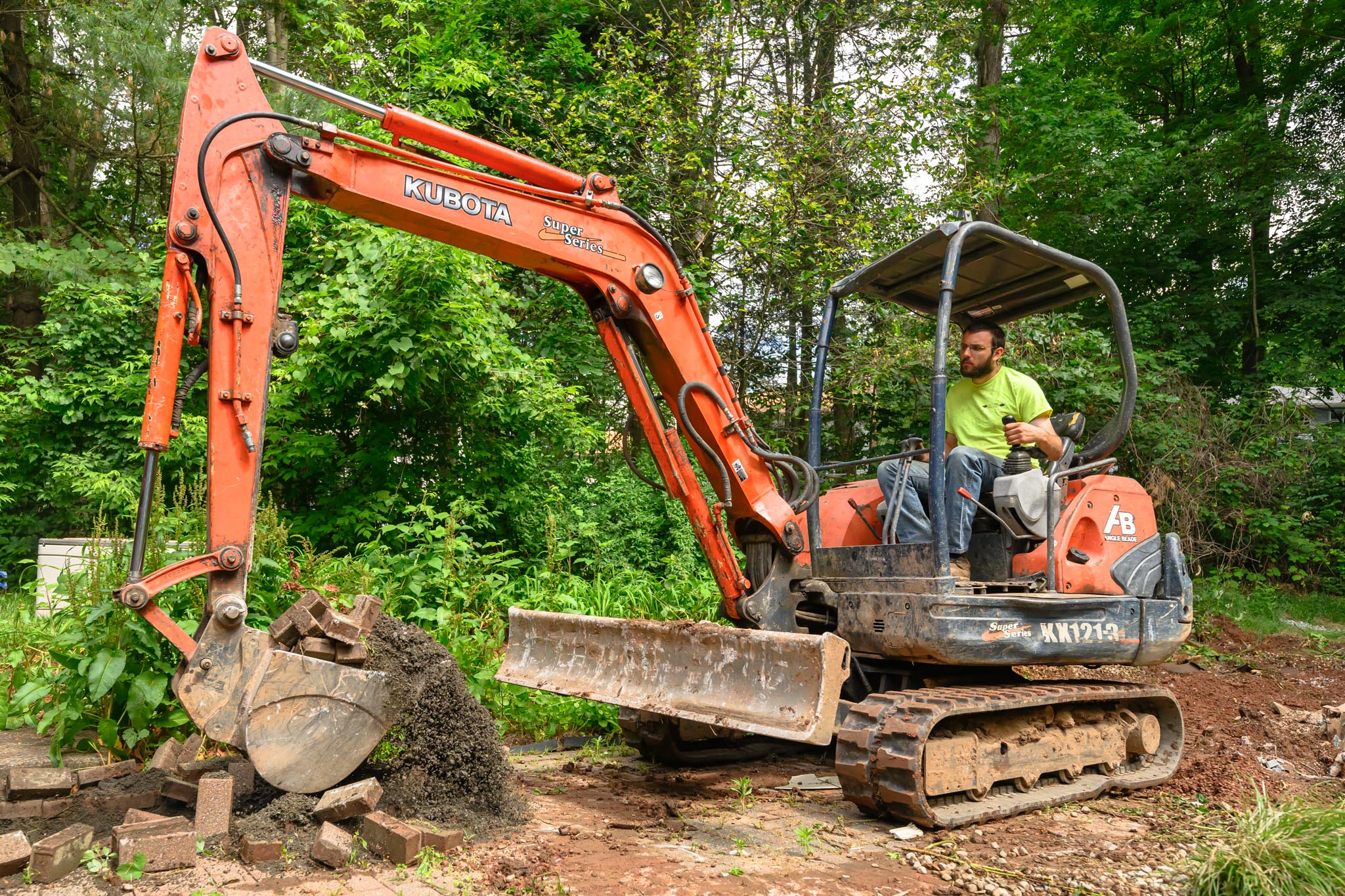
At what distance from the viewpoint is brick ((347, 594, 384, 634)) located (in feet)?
14.1

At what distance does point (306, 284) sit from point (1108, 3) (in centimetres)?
1403

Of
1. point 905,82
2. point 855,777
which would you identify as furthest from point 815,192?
point 855,777

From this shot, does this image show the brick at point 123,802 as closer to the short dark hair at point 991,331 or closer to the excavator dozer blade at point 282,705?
the excavator dozer blade at point 282,705

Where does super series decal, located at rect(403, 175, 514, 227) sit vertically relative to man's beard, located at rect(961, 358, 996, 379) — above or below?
above

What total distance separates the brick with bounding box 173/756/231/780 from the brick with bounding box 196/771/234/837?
0.50 meters

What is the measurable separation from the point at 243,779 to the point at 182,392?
5.43 ft

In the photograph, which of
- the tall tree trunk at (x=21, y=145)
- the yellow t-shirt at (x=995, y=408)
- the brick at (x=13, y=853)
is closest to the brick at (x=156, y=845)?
the brick at (x=13, y=853)

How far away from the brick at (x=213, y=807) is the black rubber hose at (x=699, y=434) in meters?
2.51

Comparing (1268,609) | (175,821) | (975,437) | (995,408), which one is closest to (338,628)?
(175,821)

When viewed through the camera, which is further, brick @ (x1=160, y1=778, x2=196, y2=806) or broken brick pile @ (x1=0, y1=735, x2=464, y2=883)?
brick @ (x1=160, y1=778, x2=196, y2=806)

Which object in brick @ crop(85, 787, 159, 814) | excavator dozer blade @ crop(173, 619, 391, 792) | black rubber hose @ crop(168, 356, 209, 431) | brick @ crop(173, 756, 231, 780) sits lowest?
brick @ crop(85, 787, 159, 814)

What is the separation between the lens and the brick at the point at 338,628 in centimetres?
404

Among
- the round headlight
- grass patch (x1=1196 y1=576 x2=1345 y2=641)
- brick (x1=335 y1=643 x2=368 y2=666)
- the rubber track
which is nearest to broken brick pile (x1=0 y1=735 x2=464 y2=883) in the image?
brick (x1=335 y1=643 x2=368 y2=666)

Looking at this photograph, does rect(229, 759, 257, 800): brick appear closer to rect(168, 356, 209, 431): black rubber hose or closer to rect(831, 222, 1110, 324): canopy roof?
rect(168, 356, 209, 431): black rubber hose
